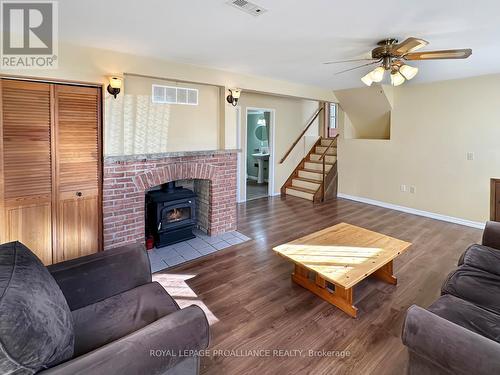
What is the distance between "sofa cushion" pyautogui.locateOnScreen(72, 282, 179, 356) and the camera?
59.1 inches

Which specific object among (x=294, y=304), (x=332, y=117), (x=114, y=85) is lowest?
(x=294, y=304)

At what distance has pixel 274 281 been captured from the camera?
9.80 feet

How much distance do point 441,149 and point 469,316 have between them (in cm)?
422

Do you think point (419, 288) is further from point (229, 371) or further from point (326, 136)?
point (326, 136)

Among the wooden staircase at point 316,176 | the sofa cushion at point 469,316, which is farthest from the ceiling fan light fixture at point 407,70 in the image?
the wooden staircase at point 316,176

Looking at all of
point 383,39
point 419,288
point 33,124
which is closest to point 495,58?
point 383,39

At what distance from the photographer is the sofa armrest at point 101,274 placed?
1803 millimetres

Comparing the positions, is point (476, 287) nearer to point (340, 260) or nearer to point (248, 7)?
point (340, 260)

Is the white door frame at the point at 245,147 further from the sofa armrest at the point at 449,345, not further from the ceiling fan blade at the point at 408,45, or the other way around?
the sofa armrest at the point at 449,345

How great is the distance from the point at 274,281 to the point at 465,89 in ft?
14.6

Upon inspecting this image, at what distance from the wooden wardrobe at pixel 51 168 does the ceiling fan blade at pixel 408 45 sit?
10.2 ft

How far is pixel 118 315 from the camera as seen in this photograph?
1686 mm

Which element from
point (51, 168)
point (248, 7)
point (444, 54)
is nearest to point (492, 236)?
point (444, 54)

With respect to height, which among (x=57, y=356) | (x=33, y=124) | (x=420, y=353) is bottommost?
(x=420, y=353)
